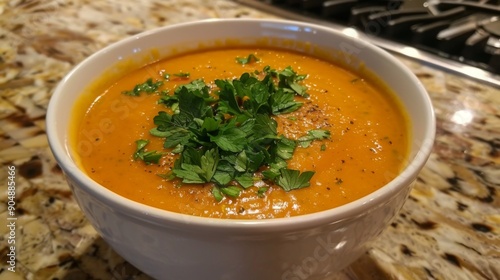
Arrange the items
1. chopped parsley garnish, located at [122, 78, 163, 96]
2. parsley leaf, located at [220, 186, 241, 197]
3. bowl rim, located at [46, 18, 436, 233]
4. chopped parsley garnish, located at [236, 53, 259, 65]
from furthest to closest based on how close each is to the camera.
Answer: chopped parsley garnish, located at [236, 53, 259, 65] → chopped parsley garnish, located at [122, 78, 163, 96] → parsley leaf, located at [220, 186, 241, 197] → bowl rim, located at [46, 18, 436, 233]

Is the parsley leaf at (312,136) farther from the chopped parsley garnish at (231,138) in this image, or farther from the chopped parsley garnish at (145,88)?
the chopped parsley garnish at (145,88)

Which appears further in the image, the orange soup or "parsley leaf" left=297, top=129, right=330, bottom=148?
"parsley leaf" left=297, top=129, right=330, bottom=148

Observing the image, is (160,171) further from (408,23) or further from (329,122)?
(408,23)

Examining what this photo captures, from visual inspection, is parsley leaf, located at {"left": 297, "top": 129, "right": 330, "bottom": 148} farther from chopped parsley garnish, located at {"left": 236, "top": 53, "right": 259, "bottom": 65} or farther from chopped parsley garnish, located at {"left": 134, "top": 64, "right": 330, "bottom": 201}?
chopped parsley garnish, located at {"left": 236, "top": 53, "right": 259, "bottom": 65}

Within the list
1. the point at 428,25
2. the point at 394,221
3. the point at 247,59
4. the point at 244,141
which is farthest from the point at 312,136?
the point at 428,25

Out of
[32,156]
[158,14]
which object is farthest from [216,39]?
[158,14]

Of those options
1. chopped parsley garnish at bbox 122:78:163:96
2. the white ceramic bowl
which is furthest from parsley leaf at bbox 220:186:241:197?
chopped parsley garnish at bbox 122:78:163:96

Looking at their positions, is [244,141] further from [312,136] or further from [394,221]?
[394,221]
